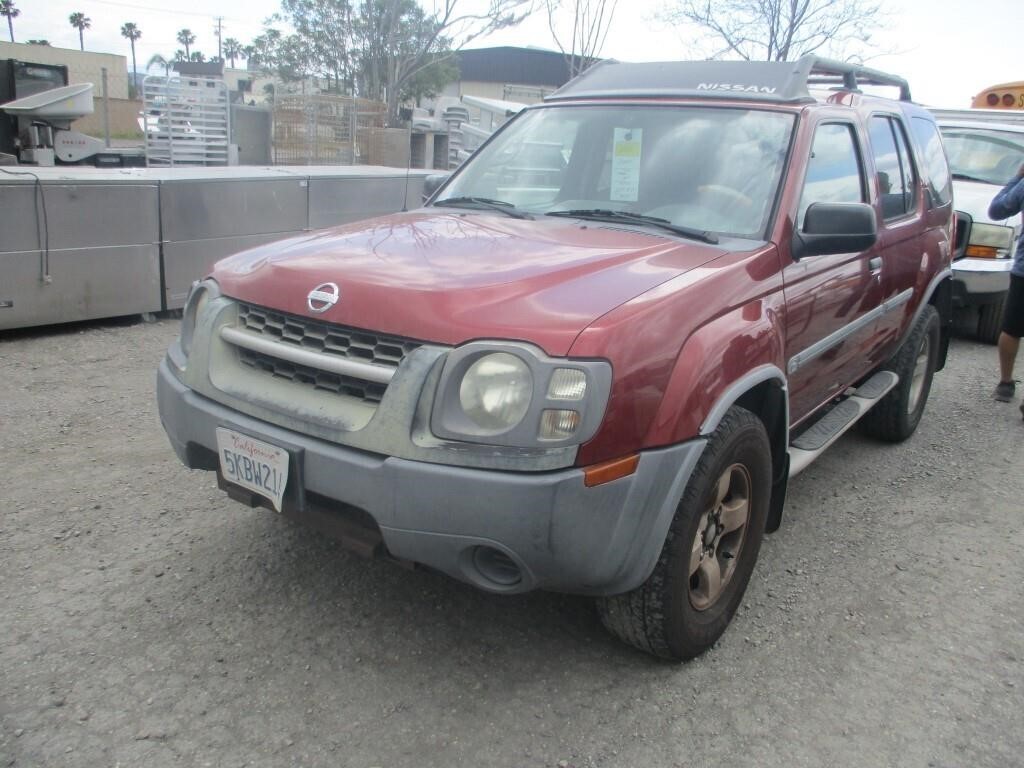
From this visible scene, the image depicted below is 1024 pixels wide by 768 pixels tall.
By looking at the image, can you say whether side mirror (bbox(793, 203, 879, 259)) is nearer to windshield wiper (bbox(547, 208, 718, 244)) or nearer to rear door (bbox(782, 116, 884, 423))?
rear door (bbox(782, 116, 884, 423))

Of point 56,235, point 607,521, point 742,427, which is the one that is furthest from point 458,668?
point 56,235

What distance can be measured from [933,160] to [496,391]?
3.90 metres

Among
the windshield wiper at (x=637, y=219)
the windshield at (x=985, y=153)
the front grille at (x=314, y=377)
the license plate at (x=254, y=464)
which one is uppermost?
the windshield at (x=985, y=153)

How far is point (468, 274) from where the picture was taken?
8.70 ft

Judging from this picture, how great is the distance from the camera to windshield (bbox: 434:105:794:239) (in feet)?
11.0

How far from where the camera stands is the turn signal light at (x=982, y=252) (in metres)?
7.79

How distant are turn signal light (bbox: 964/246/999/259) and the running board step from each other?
12.3 feet

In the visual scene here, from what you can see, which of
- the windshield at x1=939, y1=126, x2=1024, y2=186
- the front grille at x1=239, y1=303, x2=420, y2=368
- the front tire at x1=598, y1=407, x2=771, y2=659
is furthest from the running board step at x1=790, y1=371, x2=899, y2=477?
the windshield at x1=939, y1=126, x2=1024, y2=186

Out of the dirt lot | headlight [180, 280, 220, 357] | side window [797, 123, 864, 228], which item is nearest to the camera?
the dirt lot

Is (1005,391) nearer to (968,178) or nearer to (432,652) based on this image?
(968,178)

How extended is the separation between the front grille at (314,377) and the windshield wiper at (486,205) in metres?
1.21

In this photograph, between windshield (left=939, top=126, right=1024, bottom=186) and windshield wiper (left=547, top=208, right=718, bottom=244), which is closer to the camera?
windshield wiper (left=547, top=208, right=718, bottom=244)

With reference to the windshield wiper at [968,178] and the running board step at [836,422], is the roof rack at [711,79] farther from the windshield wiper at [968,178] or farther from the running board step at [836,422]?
the windshield wiper at [968,178]

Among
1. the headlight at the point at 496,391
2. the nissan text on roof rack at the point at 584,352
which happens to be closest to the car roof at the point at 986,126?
the nissan text on roof rack at the point at 584,352
